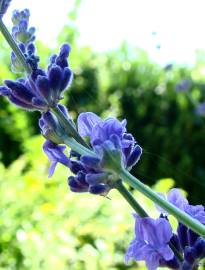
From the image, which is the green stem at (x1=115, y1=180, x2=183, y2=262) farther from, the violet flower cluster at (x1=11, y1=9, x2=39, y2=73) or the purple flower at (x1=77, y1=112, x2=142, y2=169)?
Answer: the violet flower cluster at (x1=11, y1=9, x2=39, y2=73)

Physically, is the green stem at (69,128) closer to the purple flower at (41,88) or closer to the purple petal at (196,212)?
the purple flower at (41,88)

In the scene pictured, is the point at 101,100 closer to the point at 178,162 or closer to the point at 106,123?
the point at 178,162

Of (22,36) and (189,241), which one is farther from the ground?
(22,36)

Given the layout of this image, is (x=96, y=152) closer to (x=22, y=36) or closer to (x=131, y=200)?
(x=131, y=200)

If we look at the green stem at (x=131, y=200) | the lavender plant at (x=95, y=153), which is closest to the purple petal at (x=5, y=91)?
the lavender plant at (x=95, y=153)

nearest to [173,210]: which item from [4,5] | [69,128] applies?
[69,128]

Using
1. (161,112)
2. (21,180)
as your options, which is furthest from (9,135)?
(21,180)

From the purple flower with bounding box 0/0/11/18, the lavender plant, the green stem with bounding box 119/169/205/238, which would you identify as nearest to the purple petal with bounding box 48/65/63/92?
the lavender plant
